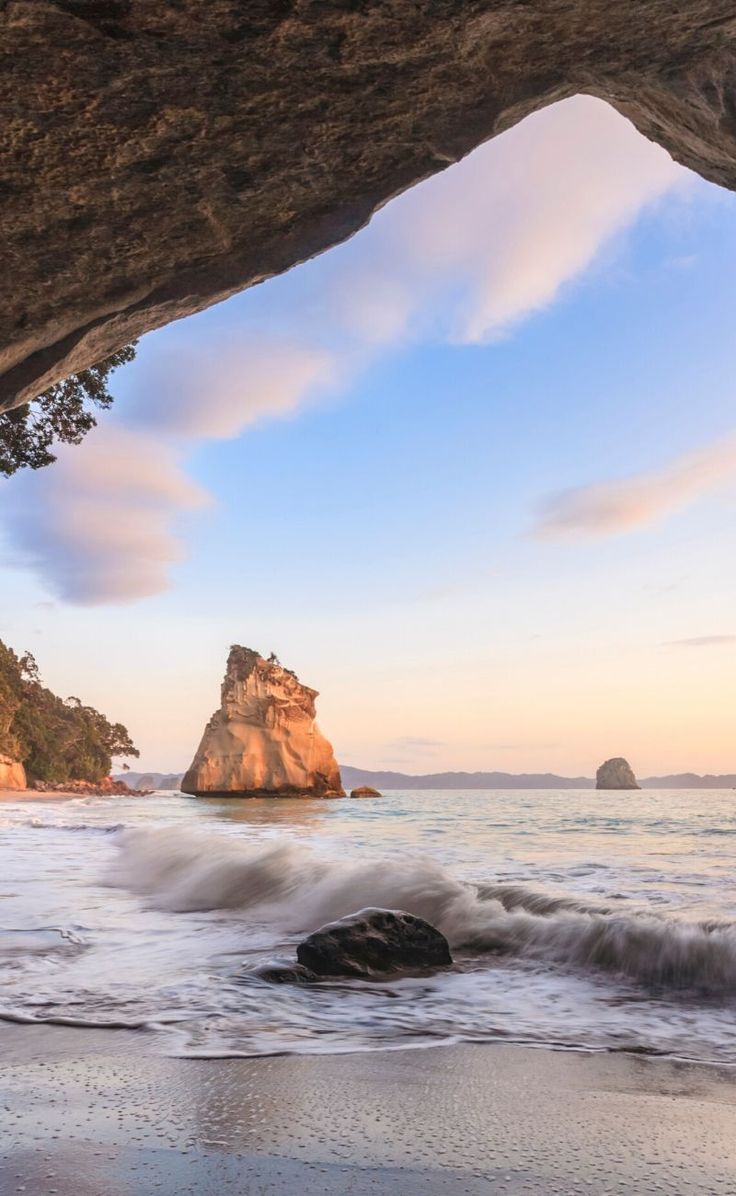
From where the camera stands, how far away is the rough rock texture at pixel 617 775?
154 metres

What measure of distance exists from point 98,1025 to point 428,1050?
1.71 m

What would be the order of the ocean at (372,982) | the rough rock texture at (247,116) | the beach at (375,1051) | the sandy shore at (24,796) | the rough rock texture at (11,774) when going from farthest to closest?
the rough rock texture at (11,774) → the sandy shore at (24,796) → the ocean at (372,982) → the rough rock texture at (247,116) → the beach at (375,1051)

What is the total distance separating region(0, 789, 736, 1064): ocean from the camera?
4238 millimetres

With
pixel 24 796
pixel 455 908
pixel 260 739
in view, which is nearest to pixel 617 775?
pixel 260 739

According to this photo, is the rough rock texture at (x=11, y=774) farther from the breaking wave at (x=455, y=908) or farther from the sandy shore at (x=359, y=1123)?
the sandy shore at (x=359, y=1123)

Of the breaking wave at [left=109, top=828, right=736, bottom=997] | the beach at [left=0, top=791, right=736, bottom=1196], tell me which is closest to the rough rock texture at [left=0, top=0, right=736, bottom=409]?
the beach at [left=0, top=791, right=736, bottom=1196]

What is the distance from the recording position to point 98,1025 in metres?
4.10

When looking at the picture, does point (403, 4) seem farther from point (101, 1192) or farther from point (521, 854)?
point (521, 854)

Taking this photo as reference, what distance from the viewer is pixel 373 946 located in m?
5.84

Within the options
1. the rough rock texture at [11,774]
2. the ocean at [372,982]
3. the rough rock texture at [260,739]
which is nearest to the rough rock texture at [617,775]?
the rough rock texture at [260,739]

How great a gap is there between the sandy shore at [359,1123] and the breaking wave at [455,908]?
266 centimetres

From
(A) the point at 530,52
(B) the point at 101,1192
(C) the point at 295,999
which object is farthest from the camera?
(C) the point at 295,999

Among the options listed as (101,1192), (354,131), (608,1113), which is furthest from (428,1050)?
(354,131)

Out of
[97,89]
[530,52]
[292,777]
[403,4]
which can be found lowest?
[292,777]
